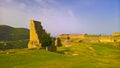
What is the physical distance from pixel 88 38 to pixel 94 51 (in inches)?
1025

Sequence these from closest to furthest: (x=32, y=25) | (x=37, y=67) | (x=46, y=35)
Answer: (x=37, y=67) → (x=46, y=35) → (x=32, y=25)

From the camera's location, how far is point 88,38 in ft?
285

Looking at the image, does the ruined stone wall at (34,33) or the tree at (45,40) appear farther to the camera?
the ruined stone wall at (34,33)

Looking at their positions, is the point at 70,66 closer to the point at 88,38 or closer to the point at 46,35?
the point at 46,35

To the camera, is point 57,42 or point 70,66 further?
point 57,42

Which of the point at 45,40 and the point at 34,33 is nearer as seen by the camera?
the point at 45,40

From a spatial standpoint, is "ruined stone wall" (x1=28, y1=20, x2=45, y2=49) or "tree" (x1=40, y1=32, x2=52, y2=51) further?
"ruined stone wall" (x1=28, y1=20, x2=45, y2=49)

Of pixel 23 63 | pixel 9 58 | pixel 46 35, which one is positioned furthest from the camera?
pixel 46 35

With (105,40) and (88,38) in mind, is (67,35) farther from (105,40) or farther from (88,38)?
(105,40)

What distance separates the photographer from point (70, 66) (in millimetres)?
27531

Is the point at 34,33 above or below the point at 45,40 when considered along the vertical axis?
above

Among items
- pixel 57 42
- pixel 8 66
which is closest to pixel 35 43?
pixel 57 42

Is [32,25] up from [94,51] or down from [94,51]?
up

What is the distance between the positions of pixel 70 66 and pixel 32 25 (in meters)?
44.3
